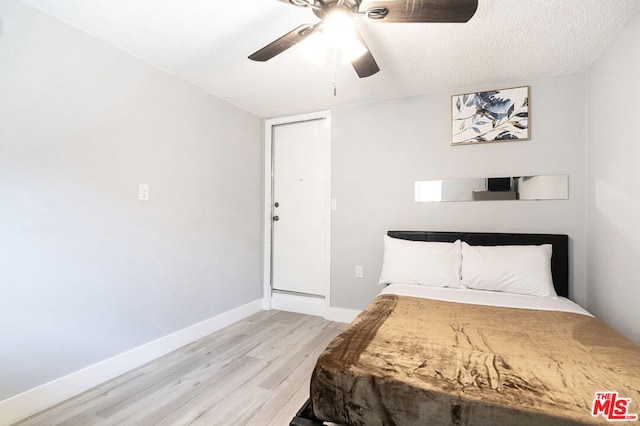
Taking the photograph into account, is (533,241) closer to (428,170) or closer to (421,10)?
(428,170)

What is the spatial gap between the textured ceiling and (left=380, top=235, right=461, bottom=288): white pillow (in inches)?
57.0

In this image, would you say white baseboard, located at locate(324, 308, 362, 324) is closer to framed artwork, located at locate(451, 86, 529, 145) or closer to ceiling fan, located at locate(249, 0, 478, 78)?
framed artwork, located at locate(451, 86, 529, 145)

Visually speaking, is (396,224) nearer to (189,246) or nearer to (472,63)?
(472,63)

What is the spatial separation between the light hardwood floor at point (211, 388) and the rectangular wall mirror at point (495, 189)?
1.69 m

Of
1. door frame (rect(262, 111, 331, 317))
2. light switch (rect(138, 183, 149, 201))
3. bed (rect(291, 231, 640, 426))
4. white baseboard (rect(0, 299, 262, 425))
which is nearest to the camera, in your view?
bed (rect(291, 231, 640, 426))

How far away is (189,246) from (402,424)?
7.15 ft

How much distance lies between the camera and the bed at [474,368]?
2.88 feet

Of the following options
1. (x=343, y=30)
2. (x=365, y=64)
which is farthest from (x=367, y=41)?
(x=343, y=30)

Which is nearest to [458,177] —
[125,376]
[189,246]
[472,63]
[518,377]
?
[472,63]

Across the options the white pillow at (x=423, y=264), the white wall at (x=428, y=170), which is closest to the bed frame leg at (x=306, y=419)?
the white pillow at (x=423, y=264)

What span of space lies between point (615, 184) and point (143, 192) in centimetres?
333

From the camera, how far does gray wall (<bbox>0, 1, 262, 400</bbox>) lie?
1.55m

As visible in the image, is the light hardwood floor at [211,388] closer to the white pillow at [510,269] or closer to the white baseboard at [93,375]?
the white baseboard at [93,375]

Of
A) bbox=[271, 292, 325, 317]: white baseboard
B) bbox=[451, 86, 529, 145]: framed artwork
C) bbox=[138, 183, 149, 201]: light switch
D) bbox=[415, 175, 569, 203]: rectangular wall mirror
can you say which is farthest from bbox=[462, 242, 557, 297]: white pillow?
bbox=[138, 183, 149, 201]: light switch
